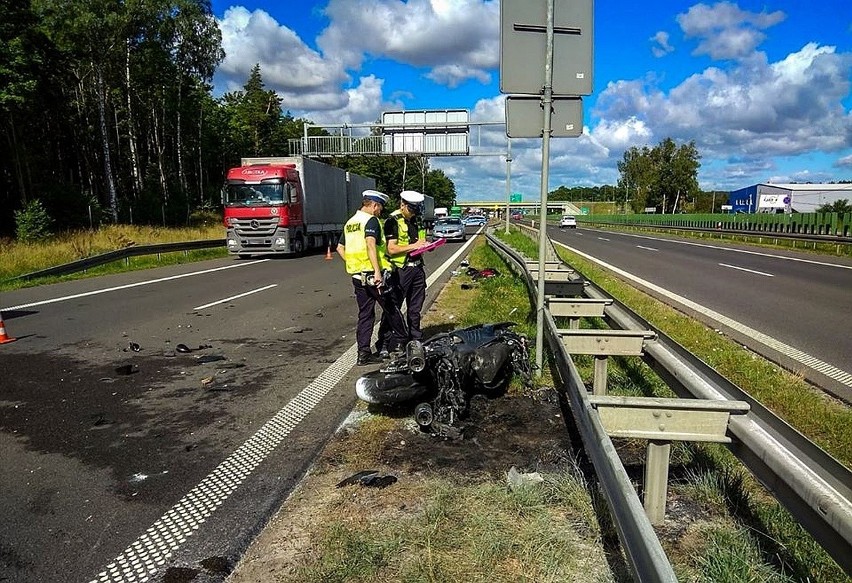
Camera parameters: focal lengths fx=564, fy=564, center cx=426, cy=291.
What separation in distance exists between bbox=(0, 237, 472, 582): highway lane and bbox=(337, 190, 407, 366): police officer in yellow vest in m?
0.40

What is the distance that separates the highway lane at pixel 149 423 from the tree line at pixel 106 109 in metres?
19.0

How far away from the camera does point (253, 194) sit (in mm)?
20547

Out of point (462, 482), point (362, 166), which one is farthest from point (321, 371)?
point (362, 166)

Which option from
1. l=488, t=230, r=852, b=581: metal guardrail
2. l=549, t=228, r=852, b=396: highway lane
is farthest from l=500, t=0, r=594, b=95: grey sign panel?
l=549, t=228, r=852, b=396: highway lane

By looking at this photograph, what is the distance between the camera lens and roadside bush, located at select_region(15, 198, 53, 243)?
834 inches

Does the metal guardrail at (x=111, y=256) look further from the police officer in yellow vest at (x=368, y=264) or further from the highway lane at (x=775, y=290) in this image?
the highway lane at (x=775, y=290)

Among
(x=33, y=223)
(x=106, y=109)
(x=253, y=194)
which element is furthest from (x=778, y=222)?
(x=106, y=109)

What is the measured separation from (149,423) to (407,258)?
3096mm

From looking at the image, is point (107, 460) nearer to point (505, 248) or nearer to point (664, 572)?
point (664, 572)

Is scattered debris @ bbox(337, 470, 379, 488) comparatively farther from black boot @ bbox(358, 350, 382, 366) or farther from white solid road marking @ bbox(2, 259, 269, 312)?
white solid road marking @ bbox(2, 259, 269, 312)

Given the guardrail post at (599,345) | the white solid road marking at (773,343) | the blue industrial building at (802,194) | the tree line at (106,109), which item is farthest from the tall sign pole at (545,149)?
the blue industrial building at (802,194)

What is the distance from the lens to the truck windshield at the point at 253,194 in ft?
66.9

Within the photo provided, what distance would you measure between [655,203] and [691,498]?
8159 cm

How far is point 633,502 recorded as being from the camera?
→ 175 cm
